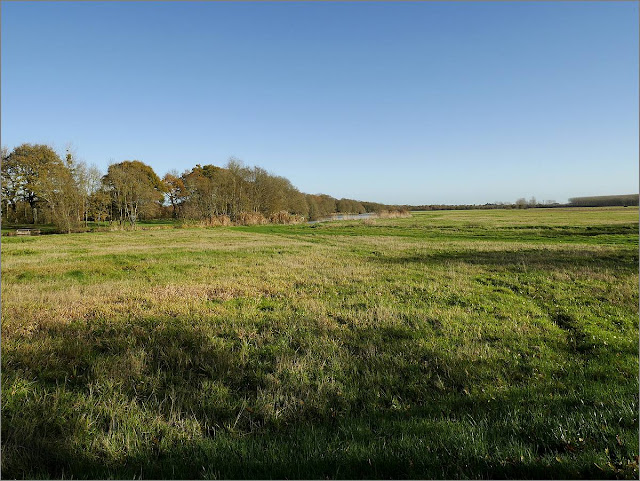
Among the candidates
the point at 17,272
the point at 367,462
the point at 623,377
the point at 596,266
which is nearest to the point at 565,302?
the point at 623,377

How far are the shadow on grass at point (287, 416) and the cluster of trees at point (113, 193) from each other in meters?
48.5

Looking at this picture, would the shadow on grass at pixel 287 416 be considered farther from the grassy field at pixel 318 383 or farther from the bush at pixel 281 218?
the bush at pixel 281 218

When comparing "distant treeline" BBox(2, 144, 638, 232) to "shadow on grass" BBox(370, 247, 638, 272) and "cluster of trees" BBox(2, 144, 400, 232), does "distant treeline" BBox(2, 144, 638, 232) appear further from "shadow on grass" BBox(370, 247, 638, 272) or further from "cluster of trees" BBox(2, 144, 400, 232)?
"shadow on grass" BBox(370, 247, 638, 272)

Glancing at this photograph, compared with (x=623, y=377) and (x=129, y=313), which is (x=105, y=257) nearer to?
(x=129, y=313)

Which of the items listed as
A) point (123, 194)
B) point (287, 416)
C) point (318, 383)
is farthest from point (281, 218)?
point (287, 416)

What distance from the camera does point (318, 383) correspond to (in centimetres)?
474

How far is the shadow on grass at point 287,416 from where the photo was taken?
311 centimetres

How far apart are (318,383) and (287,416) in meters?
0.85

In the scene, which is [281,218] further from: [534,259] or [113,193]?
[534,259]

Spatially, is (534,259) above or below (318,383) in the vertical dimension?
above

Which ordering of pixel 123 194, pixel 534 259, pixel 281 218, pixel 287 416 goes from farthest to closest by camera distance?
pixel 281 218 → pixel 123 194 → pixel 534 259 → pixel 287 416

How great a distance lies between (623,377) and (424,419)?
3728 millimetres

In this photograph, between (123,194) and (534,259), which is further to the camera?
(123,194)

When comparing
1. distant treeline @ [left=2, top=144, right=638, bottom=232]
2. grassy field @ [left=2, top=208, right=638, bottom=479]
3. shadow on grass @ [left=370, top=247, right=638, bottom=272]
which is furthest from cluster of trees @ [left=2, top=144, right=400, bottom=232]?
shadow on grass @ [left=370, top=247, right=638, bottom=272]
